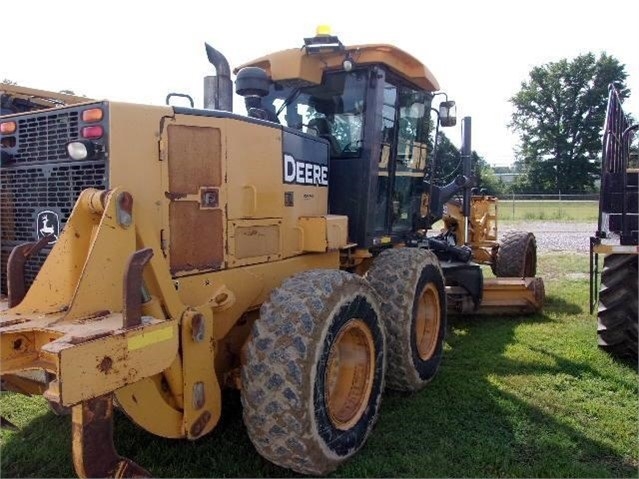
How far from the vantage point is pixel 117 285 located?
9.58 feet

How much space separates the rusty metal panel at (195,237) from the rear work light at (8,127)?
116 centimetres

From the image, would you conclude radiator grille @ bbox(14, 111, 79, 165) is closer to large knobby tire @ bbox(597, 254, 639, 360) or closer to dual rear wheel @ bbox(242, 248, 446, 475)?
dual rear wheel @ bbox(242, 248, 446, 475)

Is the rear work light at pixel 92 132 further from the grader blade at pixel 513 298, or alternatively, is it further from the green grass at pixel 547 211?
the green grass at pixel 547 211

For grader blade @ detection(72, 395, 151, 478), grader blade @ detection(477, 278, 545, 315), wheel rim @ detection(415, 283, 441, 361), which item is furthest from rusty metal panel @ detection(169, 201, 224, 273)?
grader blade @ detection(477, 278, 545, 315)

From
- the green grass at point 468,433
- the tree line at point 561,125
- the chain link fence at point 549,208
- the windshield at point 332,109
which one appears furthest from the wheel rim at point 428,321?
the tree line at point 561,125

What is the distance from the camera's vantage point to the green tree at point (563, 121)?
50.4 metres

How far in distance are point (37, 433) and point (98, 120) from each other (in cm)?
235

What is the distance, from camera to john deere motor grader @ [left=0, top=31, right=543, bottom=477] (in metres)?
2.69

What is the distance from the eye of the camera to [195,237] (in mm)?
3418

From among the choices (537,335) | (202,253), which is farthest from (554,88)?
(202,253)

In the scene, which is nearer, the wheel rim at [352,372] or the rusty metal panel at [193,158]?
the rusty metal panel at [193,158]

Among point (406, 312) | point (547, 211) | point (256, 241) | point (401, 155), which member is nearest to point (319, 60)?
point (401, 155)

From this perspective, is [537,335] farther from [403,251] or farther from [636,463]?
[636,463]

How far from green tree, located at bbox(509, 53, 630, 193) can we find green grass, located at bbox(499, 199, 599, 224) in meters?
12.0
